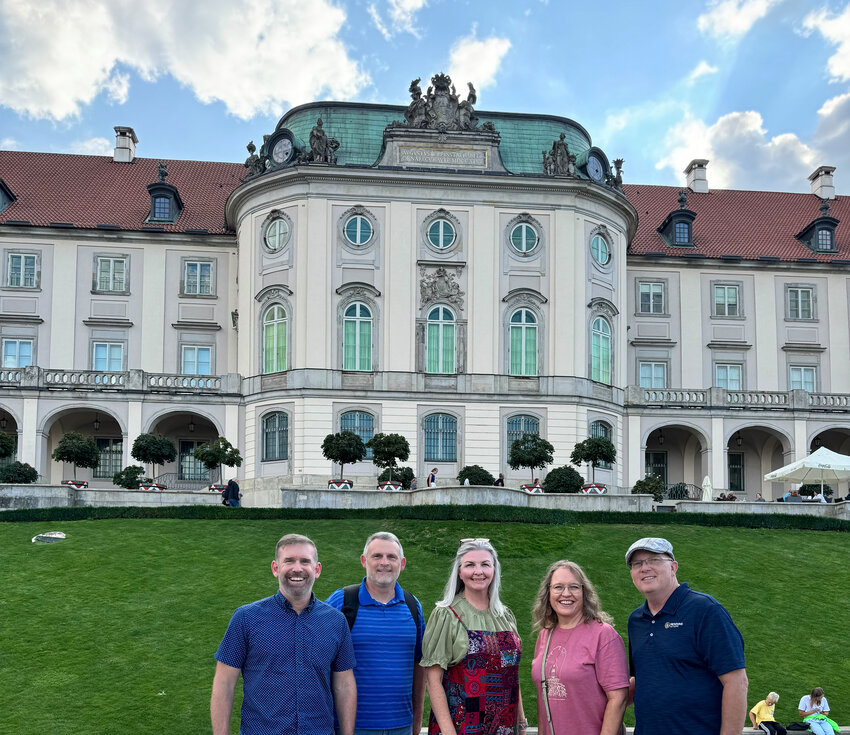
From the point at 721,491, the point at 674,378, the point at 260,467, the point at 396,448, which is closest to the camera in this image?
the point at 396,448

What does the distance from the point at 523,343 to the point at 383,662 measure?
36888 millimetres

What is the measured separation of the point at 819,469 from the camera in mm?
38531

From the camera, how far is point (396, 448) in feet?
129

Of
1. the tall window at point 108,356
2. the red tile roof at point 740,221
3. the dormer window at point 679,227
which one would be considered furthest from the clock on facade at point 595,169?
the tall window at point 108,356

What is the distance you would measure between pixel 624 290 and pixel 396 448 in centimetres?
1443

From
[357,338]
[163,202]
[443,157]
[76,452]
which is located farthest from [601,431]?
[163,202]

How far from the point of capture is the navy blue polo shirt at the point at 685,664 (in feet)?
25.3

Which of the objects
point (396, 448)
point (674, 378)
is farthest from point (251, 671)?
point (674, 378)

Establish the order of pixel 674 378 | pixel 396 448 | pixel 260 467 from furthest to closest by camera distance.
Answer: pixel 674 378, pixel 260 467, pixel 396 448

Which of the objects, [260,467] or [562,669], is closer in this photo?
[562,669]

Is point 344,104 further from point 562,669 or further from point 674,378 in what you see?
point 562,669

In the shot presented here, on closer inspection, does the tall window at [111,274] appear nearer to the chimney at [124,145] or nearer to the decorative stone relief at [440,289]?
the chimney at [124,145]

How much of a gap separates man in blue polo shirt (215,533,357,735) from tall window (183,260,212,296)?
42.8 meters

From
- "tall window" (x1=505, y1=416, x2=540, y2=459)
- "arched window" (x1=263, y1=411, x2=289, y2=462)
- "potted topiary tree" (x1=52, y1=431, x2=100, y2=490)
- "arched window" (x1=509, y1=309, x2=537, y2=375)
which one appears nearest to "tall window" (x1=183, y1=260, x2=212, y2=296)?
"arched window" (x1=263, y1=411, x2=289, y2=462)
